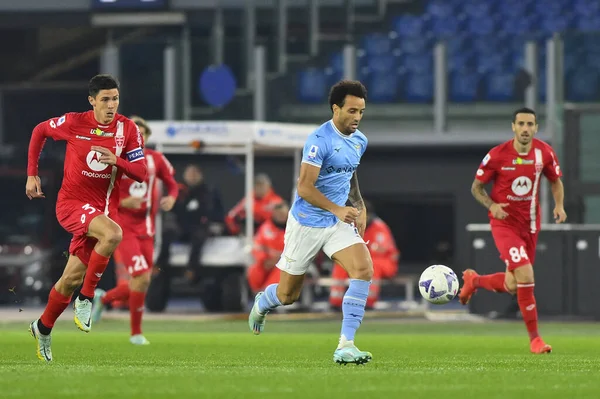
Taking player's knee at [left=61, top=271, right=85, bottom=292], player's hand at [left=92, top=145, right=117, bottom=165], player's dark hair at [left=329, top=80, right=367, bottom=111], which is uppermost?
player's dark hair at [left=329, top=80, right=367, bottom=111]

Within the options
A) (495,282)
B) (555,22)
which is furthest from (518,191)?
(555,22)

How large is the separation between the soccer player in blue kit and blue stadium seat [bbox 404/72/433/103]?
14244 mm

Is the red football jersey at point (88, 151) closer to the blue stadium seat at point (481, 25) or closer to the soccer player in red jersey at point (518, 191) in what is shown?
the soccer player in red jersey at point (518, 191)

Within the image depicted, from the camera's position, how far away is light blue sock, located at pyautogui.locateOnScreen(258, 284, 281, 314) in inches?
466

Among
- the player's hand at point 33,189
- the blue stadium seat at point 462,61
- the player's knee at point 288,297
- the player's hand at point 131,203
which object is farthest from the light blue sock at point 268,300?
the blue stadium seat at point 462,61

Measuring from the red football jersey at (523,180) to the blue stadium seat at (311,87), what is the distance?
11846 millimetres

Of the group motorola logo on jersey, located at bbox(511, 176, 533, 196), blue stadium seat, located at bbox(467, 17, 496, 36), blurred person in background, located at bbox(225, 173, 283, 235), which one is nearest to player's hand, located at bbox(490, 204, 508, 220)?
motorola logo on jersey, located at bbox(511, 176, 533, 196)

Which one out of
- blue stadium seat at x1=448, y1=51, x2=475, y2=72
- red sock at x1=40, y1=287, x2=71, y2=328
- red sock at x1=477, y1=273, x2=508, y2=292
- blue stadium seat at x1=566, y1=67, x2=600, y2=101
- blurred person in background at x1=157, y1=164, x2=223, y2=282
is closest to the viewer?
red sock at x1=40, y1=287, x2=71, y2=328

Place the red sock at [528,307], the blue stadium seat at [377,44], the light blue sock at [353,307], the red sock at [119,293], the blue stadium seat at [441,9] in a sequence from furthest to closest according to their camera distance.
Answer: the blue stadium seat at [441,9], the blue stadium seat at [377,44], the red sock at [119,293], the red sock at [528,307], the light blue sock at [353,307]

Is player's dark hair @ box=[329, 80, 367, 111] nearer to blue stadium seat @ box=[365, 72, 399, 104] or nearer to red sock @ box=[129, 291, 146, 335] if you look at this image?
red sock @ box=[129, 291, 146, 335]

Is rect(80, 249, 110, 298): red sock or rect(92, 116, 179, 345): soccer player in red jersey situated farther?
rect(92, 116, 179, 345): soccer player in red jersey

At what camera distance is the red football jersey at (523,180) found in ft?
47.4

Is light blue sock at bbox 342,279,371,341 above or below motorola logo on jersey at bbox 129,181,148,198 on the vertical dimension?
below

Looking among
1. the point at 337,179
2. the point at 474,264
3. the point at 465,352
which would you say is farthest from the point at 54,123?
the point at 474,264
